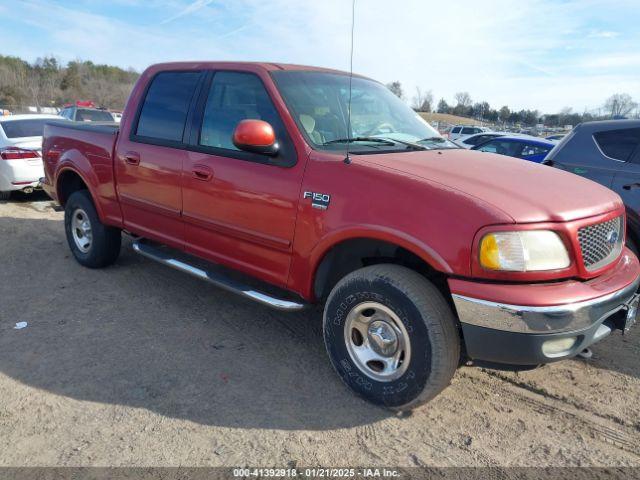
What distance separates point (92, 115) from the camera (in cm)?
1481

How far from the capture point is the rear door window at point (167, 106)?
3969 millimetres

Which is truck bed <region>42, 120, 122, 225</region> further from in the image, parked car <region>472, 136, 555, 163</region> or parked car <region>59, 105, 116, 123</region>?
parked car <region>59, 105, 116, 123</region>

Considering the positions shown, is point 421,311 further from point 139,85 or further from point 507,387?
point 139,85

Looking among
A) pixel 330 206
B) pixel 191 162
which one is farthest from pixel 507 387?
pixel 191 162

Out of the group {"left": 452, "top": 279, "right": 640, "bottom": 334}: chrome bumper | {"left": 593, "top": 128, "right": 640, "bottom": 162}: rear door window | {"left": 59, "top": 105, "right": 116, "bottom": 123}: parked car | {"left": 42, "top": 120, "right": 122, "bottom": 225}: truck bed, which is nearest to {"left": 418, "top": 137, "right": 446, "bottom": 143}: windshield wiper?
{"left": 452, "top": 279, "right": 640, "bottom": 334}: chrome bumper

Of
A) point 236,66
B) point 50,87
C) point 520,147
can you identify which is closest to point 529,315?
point 236,66

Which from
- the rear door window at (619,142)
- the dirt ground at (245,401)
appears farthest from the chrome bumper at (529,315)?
the rear door window at (619,142)

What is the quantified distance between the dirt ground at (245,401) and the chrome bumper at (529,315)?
72 cm

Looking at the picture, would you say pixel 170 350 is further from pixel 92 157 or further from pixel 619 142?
pixel 619 142

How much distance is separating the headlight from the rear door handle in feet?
6.68

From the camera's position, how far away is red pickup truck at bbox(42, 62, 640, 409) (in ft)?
8.03

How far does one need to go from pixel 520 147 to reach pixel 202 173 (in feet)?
26.2

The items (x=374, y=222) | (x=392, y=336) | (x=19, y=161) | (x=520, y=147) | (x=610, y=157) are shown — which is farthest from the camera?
(x=520, y=147)

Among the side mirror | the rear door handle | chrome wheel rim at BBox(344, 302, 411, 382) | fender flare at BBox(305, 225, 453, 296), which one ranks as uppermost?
the side mirror
